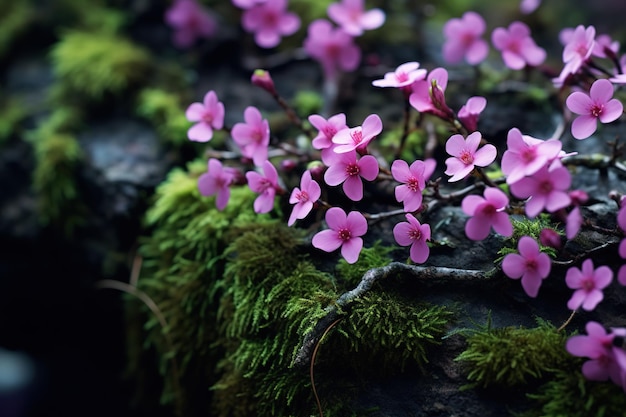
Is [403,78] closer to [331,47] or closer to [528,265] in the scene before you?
[528,265]

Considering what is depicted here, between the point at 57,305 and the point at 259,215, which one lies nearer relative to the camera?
the point at 259,215

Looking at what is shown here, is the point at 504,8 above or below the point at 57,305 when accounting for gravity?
above

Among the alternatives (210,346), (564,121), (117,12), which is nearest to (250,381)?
(210,346)

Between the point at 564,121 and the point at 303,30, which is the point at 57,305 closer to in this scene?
the point at 303,30

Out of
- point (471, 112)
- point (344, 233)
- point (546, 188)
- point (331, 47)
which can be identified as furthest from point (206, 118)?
point (546, 188)

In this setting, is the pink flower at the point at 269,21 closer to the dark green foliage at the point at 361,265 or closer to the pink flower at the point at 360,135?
the pink flower at the point at 360,135

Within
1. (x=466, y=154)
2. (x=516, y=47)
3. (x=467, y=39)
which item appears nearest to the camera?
(x=466, y=154)

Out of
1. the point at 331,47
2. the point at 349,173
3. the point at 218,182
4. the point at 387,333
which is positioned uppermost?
the point at 349,173
